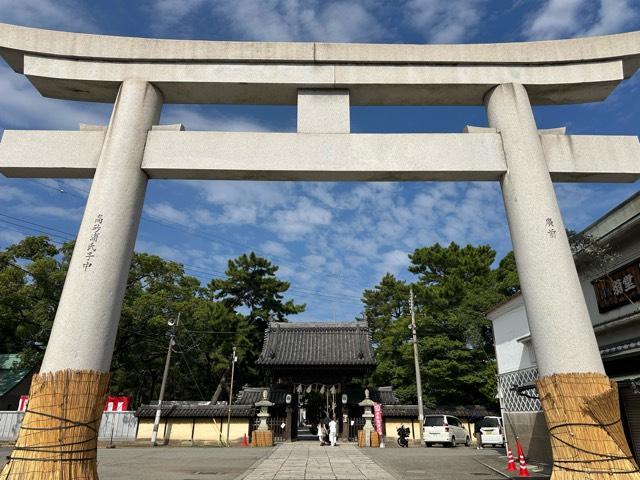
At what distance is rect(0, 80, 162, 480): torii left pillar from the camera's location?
14.1ft

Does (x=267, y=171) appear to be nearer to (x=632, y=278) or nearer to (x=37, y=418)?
(x=37, y=418)

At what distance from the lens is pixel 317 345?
86.7ft

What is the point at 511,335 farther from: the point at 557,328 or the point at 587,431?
the point at 587,431

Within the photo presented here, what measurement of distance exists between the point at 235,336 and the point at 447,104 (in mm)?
33114

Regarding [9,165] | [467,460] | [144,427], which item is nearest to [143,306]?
[144,427]

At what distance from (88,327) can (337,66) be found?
4.78m

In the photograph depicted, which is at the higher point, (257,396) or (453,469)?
(257,396)

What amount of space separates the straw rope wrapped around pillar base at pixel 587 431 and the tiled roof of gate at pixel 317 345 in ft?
64.7

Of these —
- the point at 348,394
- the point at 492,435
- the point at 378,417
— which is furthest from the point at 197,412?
the point at 492,435

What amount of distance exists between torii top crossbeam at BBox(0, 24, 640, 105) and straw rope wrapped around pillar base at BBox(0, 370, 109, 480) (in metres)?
4.11

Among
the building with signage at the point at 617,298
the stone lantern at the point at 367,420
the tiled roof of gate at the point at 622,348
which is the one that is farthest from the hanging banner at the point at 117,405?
the tiled roof of gate at the point at 622,348

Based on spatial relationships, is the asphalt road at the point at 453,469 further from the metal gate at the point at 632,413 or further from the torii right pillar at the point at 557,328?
the torii right pillar at the point at 557,328

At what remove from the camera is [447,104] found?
662cm

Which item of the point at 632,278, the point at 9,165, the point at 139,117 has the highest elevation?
the point at 139,117
